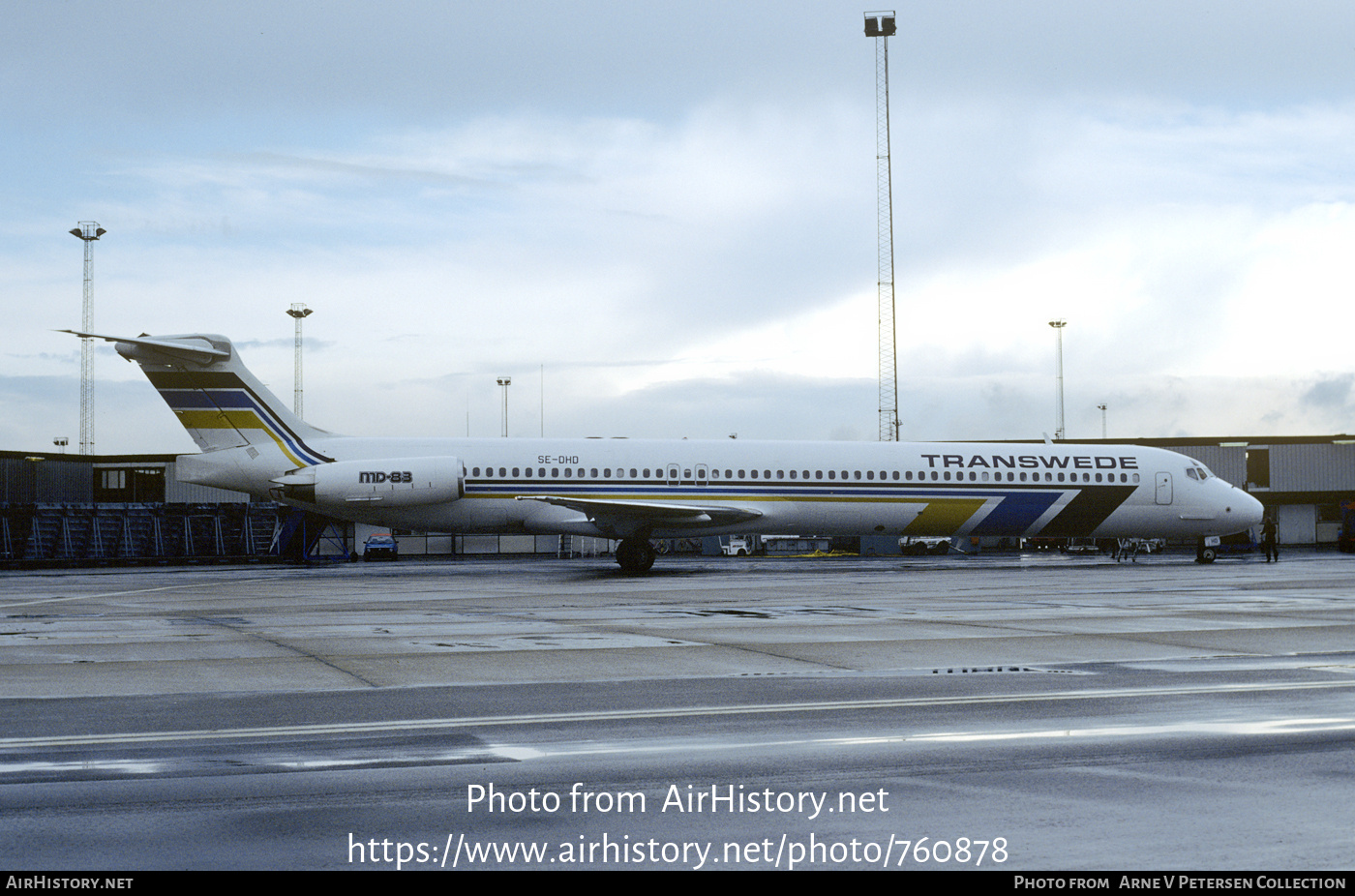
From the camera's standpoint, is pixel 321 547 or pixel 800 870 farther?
pixel 321 547

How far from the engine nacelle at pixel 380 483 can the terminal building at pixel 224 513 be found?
895cm

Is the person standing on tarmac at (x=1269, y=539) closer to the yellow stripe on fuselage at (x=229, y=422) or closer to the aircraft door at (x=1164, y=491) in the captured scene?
the aircraft door at (x=1164, y=491)

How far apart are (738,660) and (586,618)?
18.6ft

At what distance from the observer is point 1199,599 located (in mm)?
20312

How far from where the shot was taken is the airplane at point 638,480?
30859mm

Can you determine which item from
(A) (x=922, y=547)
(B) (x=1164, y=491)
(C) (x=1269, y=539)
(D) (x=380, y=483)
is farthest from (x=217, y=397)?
(A) (x=922, y=547)

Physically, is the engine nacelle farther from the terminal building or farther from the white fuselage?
the terminal building

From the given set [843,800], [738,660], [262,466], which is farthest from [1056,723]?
[262,466]

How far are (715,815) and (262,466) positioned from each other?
28.0 meters

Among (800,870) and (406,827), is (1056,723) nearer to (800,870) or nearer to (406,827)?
(800,870)
